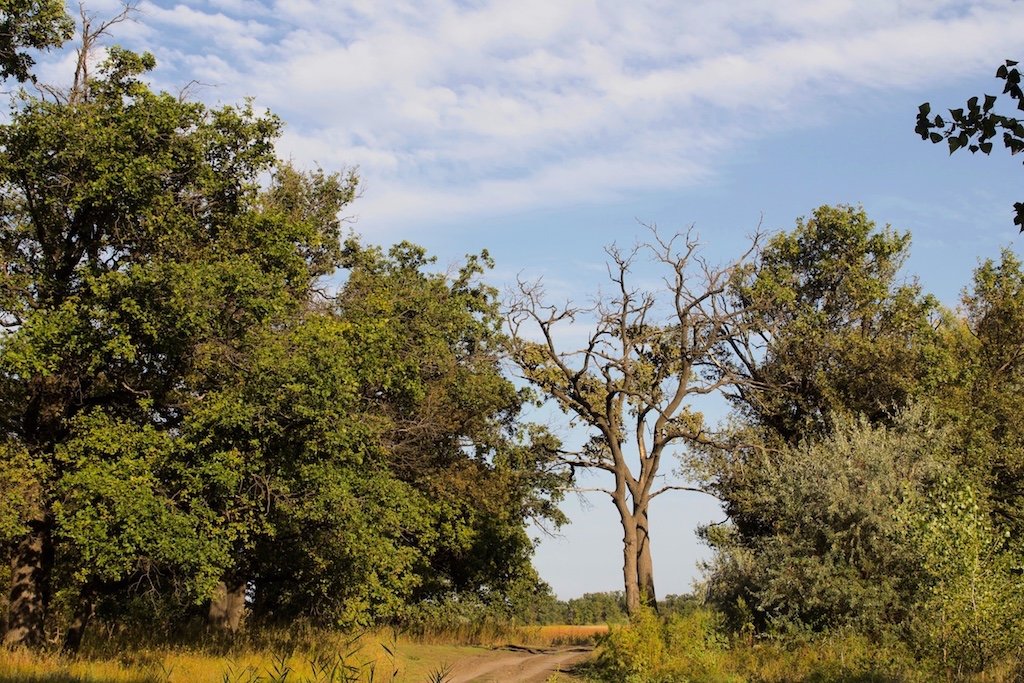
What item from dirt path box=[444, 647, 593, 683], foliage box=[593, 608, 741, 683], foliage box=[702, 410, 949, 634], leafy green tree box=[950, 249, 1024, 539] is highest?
leafy green tree box=[950, 249, 1024, 539]

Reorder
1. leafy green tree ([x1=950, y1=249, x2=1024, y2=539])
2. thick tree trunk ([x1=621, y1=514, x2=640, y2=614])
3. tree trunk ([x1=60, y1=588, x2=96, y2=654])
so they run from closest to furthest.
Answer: tree trunk ([x1=60, y1=588, x2=96, y2=654]), leafy green tree ([x1=950, y1=249, x2=1024, y2=539]), thick tree trunk ([x1=621, y1=514, x2=640, y2=614])

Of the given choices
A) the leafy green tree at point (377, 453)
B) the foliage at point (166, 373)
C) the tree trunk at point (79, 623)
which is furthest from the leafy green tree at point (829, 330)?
the tree trunk at point (79, 623)

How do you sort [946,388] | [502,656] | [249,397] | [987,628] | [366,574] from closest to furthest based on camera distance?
1. [987,628]
2. [249,397]
3. [366,574]
4. [502,656]
5. [946,388]

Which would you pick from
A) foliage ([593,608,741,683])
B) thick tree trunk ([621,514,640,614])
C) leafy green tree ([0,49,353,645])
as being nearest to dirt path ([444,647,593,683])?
foliage ([593,608,741,683])

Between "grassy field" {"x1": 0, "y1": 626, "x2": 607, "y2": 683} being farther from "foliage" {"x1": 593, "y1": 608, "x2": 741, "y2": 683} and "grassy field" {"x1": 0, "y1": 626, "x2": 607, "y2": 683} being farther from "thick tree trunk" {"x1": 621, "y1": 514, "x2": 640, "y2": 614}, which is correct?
"thick tree trunk" {"x1": 621, "y1": 514, "x2": 640, "y2": 614}

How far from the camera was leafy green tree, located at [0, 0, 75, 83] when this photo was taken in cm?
2183

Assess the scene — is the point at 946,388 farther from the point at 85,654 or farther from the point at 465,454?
the point at 85,654

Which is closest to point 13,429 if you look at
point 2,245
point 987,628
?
point 2,245

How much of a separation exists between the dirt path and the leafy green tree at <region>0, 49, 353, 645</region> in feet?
27.1

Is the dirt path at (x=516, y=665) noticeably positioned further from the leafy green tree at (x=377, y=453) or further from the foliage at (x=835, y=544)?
the foliage at (x=835, y=544)

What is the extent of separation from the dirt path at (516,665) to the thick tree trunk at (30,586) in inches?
389

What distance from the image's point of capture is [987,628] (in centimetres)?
1962

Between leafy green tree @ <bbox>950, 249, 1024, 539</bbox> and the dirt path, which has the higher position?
leafy green tree @ <bbox>950, 249, 1024, 539</bbox>

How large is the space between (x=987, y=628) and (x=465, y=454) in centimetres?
2046
